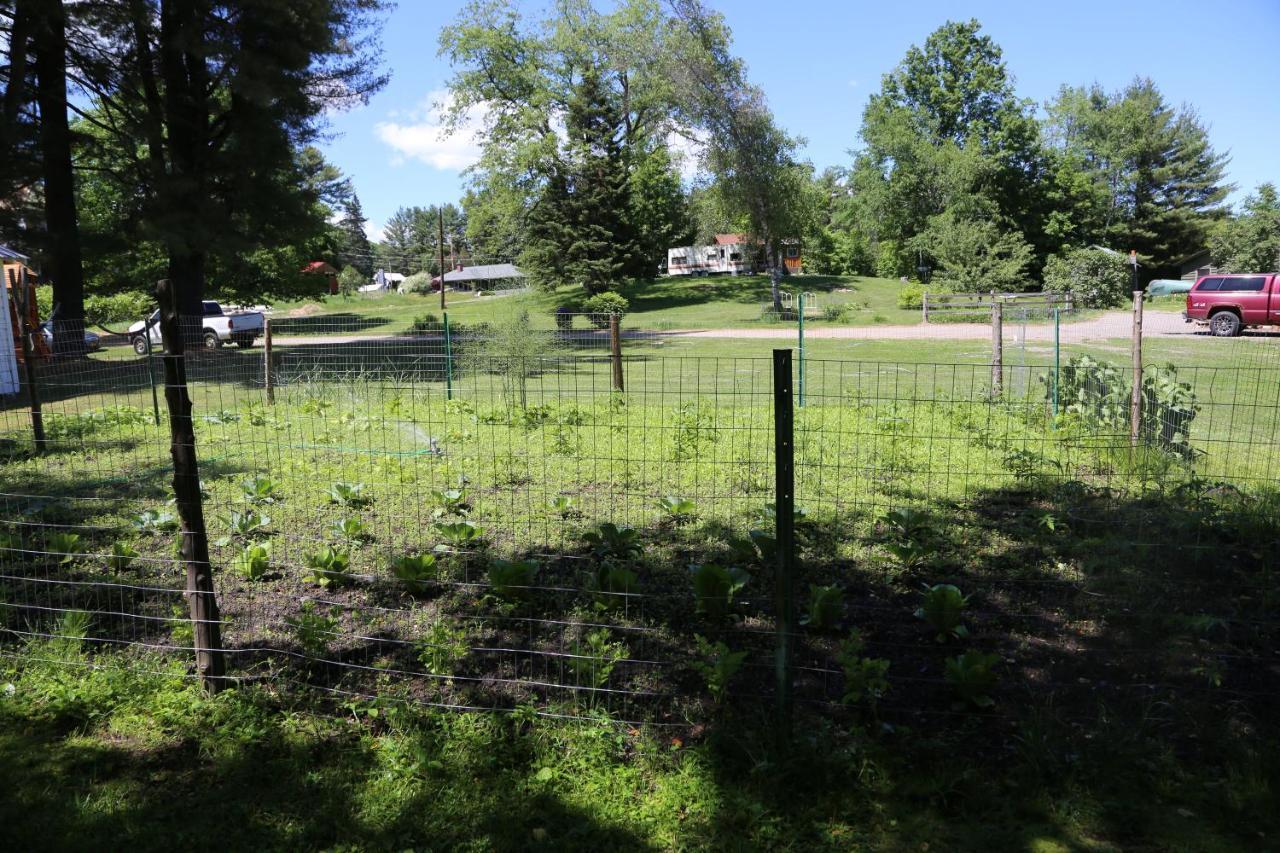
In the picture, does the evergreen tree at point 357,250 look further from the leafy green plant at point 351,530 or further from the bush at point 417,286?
the leafy green plant at point 351,530

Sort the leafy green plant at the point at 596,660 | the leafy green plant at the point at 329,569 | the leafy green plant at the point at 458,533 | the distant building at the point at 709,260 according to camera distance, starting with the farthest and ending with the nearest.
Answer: the distant building at the point at 709,260 → the leafy green plant at the point at 458,533 → the leafy green plant at the point at 329,569 → the leafy green plant at the point at 596,660

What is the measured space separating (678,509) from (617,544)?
0.97 m

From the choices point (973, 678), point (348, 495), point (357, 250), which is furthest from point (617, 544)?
point (357, 250)

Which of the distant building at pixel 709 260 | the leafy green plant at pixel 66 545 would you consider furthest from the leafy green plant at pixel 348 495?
the distant building at pixel 709 260

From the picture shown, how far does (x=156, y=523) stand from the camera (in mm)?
5359

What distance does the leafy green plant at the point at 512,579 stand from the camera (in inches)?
165

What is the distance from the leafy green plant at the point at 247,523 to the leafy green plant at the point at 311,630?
4.93ft

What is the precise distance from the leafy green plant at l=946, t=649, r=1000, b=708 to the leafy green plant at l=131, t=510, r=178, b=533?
15.1ft

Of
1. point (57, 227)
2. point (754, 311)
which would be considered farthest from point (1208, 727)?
point (754, 311)

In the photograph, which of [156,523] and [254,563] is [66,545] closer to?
[156,523]

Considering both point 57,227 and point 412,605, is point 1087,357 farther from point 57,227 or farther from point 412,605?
point 57,227

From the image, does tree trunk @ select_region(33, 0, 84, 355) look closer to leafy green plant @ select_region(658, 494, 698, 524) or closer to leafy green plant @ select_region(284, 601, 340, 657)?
leafy green plant @ select_region(658, 494, 698, 524)

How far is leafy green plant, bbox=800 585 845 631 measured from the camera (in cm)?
393

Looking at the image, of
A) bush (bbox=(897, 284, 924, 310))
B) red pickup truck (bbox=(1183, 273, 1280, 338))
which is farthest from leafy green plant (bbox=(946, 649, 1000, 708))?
bush (bbox=(897, 284, 924, 310))
